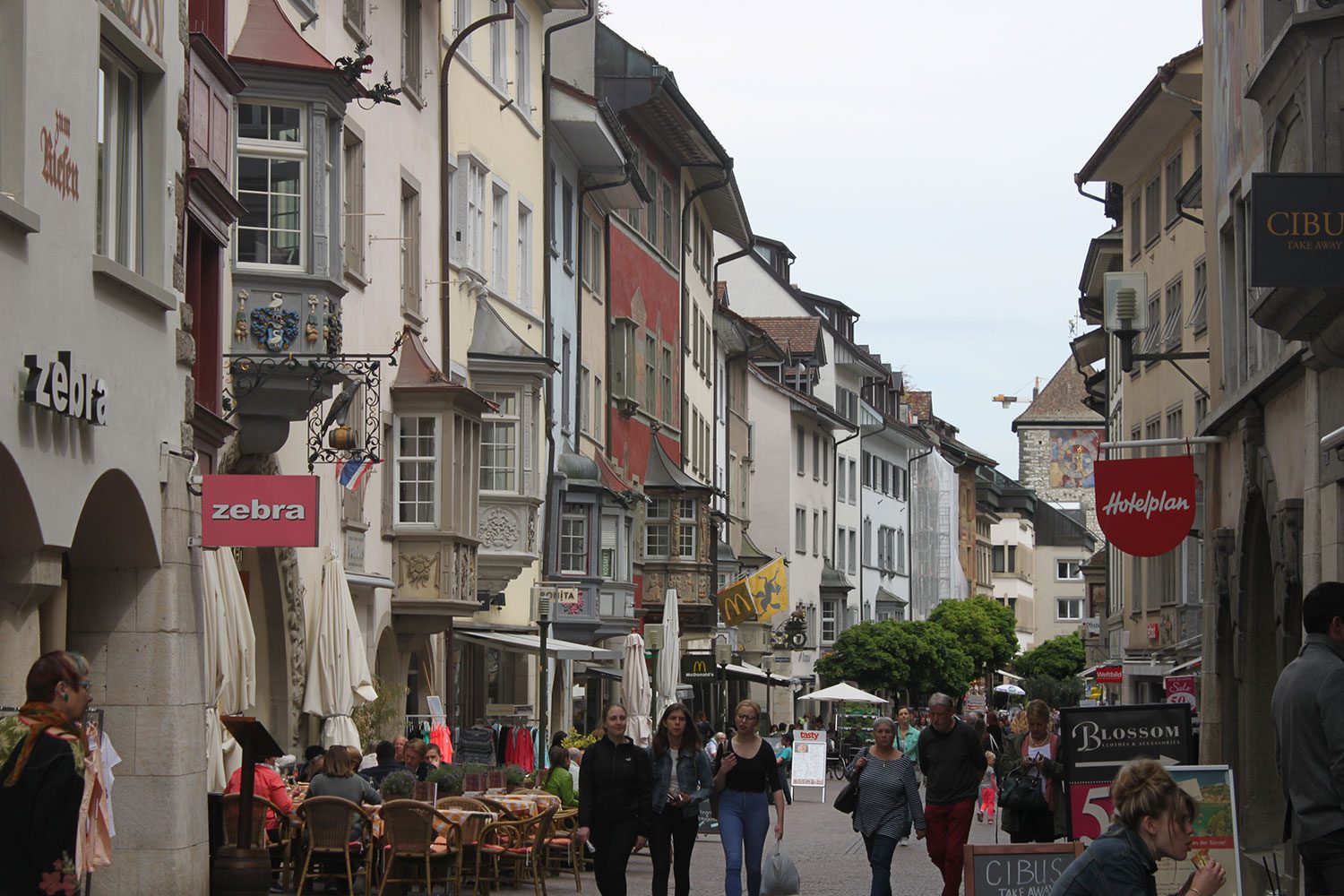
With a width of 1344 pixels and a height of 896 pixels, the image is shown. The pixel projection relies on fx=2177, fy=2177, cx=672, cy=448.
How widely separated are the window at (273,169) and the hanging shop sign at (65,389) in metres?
7.69

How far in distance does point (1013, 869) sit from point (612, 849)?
4.25 m

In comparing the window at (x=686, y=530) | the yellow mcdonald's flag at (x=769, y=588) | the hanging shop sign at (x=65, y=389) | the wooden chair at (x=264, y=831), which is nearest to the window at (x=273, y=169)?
the wooden chair at (x=264, y=831)

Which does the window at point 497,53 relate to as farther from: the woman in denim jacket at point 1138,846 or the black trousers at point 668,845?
the woman in denim jacket at point 1138,846

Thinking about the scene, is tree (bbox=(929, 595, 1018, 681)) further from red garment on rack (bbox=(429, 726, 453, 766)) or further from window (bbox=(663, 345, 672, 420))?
red garment on rack (bbox=(429, 726, 453, 766))

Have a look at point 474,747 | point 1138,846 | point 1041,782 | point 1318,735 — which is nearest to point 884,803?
point 1041,782

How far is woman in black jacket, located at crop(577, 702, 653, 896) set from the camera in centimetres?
1552

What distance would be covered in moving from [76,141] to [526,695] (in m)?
24.3

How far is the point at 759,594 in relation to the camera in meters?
51.2

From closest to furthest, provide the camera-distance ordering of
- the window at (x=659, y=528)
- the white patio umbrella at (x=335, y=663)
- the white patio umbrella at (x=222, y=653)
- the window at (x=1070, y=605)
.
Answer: the white patio umbrella at (x=222, y=653) → the white patio umbrella at (x=335, y=663) → the window at (x=659, y=528) → the window at (x=1070, y=605)

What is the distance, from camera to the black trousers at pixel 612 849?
15.5m

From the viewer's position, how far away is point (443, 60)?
99.2ft

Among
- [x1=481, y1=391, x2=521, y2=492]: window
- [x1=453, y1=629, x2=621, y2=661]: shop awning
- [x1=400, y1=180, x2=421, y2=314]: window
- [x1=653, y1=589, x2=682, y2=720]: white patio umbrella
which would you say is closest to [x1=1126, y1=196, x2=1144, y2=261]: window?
[x1=653, y1=589, x2=682, y2=720]: white patio umbrella

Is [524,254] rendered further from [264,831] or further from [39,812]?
[39,812]

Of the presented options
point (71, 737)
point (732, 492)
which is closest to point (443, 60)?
point (71, 737)
